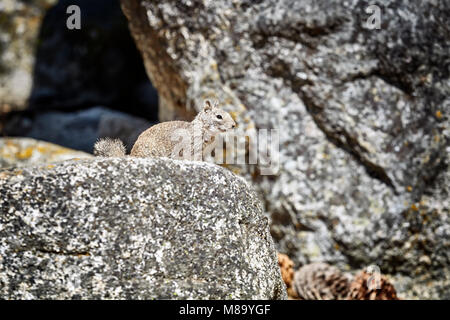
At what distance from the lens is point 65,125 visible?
263 inches

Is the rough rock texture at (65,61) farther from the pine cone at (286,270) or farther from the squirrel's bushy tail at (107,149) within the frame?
the squirrel's bushy tail at (107,149)

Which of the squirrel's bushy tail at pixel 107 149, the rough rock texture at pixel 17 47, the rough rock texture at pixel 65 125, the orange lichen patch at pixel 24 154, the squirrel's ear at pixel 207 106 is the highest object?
the rough rock texture at pixel 17 47

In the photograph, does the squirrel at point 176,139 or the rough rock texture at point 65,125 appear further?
the rough rock texture at point 65,125

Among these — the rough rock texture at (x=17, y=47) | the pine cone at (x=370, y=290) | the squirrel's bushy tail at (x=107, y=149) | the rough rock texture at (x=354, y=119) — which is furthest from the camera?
the rough rock texture at (x=17, y=47)

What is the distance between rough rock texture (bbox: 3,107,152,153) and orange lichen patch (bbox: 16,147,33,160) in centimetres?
72

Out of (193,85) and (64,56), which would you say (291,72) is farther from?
(64,56)

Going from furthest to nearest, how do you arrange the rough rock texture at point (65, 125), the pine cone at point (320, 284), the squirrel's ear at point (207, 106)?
the rough rock texture at point (65, 125), the pine cone at point (320, 284), the squirrel's ear at point (207, 106)

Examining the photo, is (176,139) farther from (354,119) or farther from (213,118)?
(354,119)

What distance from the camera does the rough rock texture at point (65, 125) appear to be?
6.21 metres

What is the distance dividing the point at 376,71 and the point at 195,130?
6.25 feet

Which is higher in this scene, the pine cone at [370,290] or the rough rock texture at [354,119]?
the rough rock texture at [354,119]

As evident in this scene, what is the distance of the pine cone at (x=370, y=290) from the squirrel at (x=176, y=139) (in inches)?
55.6

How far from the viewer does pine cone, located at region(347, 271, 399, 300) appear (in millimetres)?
3539

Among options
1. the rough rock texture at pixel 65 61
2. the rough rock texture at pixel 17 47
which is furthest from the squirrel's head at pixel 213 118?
the rough rock texture at pixel 17 47
